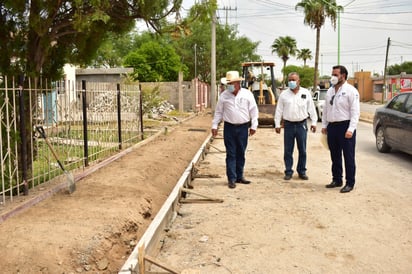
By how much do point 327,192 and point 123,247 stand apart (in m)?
3.70

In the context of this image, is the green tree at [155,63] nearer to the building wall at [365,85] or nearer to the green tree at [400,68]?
the building wall at [365,85]

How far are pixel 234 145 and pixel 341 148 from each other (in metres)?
1.81

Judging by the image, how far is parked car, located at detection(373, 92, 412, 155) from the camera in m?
10.1

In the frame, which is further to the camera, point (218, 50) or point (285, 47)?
point (285, 47)

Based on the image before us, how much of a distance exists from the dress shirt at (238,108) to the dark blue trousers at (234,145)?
4.7 inches

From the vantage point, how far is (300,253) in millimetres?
4746

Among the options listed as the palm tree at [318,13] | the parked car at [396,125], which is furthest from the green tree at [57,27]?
the palm tree at [318,13]

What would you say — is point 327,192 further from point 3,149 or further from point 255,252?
point 3,149

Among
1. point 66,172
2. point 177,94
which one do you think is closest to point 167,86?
point 177,94

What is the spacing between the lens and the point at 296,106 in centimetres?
842

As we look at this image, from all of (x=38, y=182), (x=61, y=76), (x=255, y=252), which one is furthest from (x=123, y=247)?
(x=61, y=76)

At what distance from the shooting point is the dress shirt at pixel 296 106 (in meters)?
8.40

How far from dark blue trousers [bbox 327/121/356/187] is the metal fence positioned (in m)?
4.51

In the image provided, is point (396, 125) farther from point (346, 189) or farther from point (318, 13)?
point (318, 13)
